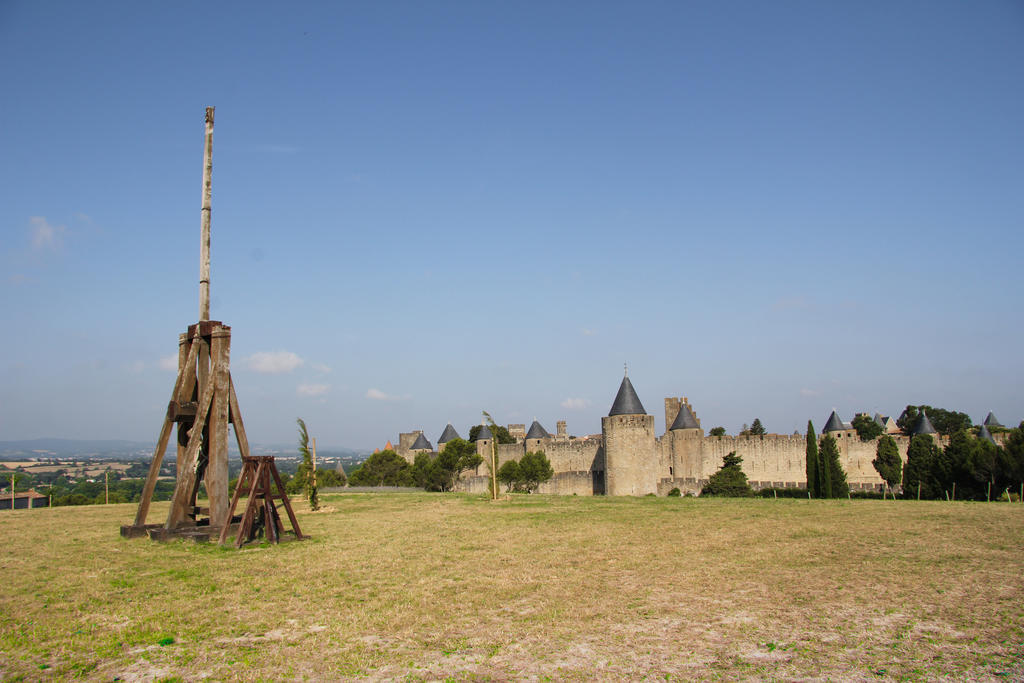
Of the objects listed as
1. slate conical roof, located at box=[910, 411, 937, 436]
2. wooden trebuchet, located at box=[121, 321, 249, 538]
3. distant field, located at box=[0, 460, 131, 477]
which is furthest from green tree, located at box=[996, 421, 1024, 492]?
distant field, located at box=[0, 460, 131, 477]

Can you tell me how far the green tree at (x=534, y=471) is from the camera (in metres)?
41.8

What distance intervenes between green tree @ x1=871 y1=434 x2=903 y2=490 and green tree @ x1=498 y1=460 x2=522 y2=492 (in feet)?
78.9

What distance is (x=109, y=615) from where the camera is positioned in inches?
285

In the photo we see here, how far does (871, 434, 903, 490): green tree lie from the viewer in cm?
4416

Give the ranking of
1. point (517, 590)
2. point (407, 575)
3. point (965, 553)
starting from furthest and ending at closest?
point (965, 553) < point (407, 575) < point (517, 590)

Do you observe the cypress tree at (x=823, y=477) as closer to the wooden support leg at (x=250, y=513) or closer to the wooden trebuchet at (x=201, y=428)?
the wooden trebuchet at (x=201, y=428)

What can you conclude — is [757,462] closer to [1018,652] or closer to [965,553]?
[965,553]

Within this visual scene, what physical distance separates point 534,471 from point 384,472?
1543 centimetres

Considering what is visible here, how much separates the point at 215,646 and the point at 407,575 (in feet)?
11.1

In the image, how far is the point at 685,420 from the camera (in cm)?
4534

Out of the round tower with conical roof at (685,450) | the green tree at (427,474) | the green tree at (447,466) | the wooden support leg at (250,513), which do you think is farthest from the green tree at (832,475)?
the wooden support leg at (250,513)

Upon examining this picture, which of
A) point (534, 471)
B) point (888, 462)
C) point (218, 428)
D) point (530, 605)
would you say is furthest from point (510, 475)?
point (530, 605)

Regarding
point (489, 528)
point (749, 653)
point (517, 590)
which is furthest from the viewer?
point (489, 528)

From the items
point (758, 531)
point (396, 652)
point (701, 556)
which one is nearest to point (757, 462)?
point (758, 531)
